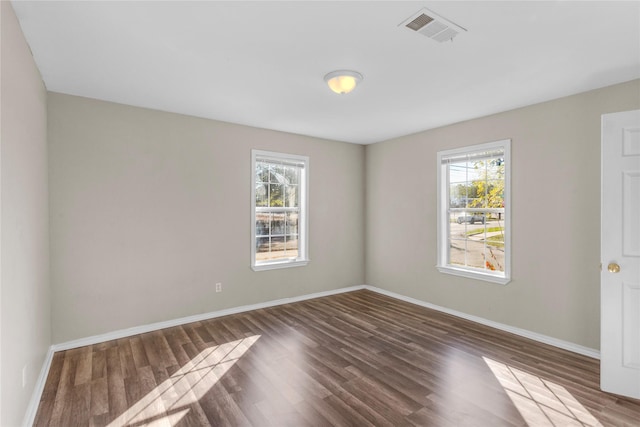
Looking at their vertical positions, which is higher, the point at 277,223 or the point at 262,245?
the point at 277,223

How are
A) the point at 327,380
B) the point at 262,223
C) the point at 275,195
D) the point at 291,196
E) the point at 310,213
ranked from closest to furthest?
1. the point at 327,380
2. the point at 262,223
3. the point at 275,195
4. the point at 291,196
5. the point at 310,213

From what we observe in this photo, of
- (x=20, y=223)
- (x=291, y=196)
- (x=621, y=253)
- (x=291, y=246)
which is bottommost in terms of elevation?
(x=291, y=246)

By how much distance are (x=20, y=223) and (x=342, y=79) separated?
2.55 metres

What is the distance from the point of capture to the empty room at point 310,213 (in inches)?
85.6

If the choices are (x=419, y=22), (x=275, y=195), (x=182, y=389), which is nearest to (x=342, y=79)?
(x=419, y=22)

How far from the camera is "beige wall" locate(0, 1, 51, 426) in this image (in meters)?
1.78

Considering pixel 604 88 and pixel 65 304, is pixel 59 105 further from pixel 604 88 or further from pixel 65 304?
pixel 604 88

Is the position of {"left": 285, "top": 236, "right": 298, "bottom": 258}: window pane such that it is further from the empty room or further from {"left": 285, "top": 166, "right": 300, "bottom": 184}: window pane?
{"left": 285, "top": 166, "right": 300, "bottom": 184}: window pane

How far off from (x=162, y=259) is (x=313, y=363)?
2.21 m

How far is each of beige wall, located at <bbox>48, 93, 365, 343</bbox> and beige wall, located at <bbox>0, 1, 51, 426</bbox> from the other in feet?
1.45

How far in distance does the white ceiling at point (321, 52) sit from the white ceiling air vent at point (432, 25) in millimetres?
52

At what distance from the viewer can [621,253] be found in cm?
260

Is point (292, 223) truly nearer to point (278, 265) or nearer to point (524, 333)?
point (278, 265)

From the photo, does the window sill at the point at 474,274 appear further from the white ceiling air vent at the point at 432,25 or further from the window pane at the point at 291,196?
the white ceiling air vent at the point at 432,25
